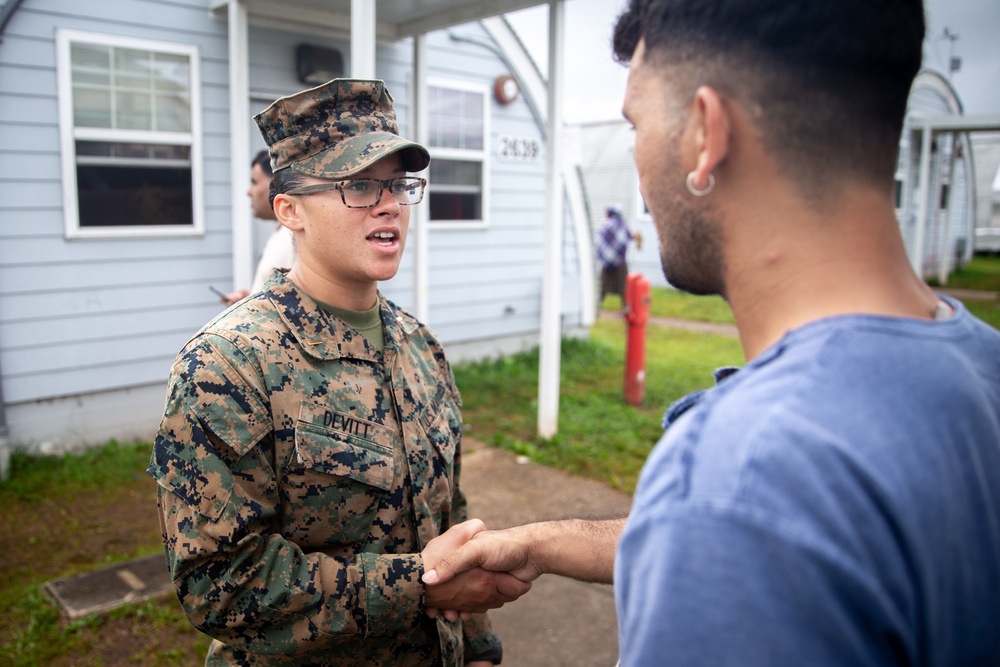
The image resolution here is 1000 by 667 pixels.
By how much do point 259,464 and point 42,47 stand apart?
17.0 ft

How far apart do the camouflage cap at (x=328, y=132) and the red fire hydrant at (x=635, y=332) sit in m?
5.58

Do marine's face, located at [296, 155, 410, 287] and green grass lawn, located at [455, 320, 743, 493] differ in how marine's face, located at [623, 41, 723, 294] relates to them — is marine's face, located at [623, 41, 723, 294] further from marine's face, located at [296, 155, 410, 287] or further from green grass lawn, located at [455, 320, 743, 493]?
green grass lawn, located at [455, 320, 743, 493]

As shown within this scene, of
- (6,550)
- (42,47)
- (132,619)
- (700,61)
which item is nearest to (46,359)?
(6,550)

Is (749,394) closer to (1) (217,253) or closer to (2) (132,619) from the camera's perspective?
(2) (132,619)

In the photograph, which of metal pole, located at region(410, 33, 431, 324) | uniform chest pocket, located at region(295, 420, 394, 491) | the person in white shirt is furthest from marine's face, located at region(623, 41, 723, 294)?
metal pole, located at region(410, 33, 431, 324)

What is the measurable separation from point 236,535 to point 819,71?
141cm

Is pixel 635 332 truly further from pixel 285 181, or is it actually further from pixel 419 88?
pixel 285 181

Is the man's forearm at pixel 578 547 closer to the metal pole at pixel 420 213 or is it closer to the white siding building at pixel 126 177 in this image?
the white siding building at pixel 126 177

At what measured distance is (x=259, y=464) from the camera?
1.70 metres

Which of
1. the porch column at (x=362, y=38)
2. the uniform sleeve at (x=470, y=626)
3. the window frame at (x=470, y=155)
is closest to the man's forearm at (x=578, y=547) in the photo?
the uniform sleeve at (x=470, y=626)

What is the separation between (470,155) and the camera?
829 centimetres

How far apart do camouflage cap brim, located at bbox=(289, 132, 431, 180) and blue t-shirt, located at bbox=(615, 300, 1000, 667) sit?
51.4 inches

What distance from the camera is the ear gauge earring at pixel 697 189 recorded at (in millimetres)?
999

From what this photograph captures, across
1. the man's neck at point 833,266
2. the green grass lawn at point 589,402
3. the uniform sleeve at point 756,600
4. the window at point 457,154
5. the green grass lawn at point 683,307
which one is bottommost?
the green grass lawn at point 589,402
